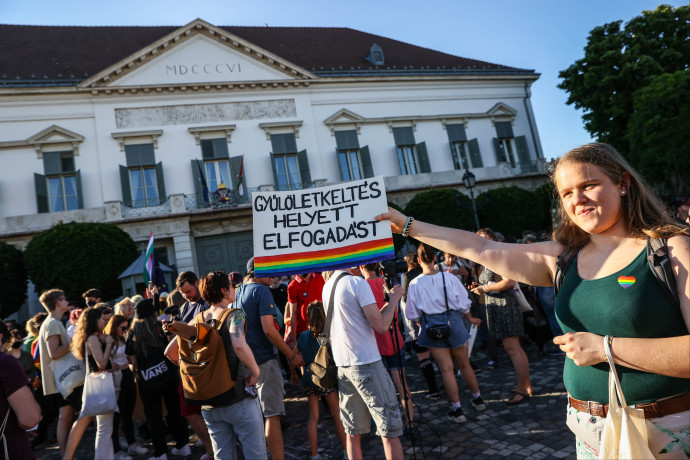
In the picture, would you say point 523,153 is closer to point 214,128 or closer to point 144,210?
point 214,128

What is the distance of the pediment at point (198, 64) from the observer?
64.6 ft

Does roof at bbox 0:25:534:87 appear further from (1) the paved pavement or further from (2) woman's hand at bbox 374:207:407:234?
(2) woman's hand at bbox 374:207:407:234

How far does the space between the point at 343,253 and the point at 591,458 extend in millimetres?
1756

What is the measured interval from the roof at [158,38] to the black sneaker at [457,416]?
20711mm

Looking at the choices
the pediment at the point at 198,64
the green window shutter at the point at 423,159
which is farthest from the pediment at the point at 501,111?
the pediment at the point at 198,64

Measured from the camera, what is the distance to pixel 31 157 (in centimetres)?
1827

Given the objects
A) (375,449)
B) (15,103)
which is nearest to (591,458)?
(375,449)

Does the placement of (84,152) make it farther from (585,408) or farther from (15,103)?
(585,408)

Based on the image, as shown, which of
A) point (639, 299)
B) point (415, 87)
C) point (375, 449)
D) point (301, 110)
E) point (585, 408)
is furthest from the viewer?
point (415, 87)

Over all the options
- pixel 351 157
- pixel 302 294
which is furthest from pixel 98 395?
pixel 351 157

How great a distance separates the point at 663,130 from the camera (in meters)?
21.1

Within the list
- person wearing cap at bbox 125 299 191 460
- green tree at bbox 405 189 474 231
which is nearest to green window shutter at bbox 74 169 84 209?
green tree at bbox 405 189 474 231

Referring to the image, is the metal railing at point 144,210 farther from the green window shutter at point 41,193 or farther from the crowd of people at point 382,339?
the crowd of people at point 382,339

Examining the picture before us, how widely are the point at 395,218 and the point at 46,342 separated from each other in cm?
486
